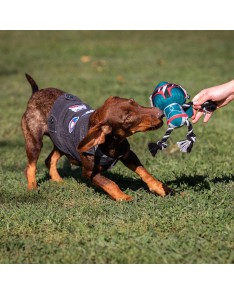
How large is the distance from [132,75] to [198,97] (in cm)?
939

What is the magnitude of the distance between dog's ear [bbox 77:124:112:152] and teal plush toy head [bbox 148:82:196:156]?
0.50m

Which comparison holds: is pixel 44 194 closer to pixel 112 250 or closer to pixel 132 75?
pixel 112 250

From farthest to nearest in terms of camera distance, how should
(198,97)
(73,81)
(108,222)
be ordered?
1. (73,81)
2. (198,97)
3. (108,222)

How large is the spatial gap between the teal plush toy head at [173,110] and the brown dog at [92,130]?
18 centimetres

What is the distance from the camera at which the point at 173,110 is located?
570 cm

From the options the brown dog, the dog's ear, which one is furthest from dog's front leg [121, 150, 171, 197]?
the dog's ear

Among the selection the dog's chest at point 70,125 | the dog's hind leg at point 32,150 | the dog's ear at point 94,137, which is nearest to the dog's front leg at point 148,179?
the dog's chest at point 70,125

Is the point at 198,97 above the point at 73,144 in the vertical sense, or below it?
above

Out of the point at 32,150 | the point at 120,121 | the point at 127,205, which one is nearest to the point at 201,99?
the point at 120,121

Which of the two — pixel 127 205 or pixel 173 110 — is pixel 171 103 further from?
pixel 127 205

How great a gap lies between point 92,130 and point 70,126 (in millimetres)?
811

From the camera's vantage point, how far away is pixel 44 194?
653cm

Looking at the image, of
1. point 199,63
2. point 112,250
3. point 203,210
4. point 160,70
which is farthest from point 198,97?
point 199,63

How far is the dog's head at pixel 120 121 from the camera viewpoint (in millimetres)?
5559
